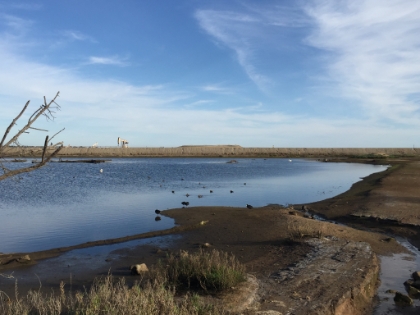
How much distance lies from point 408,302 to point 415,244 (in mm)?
5240

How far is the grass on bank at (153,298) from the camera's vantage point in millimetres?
4727

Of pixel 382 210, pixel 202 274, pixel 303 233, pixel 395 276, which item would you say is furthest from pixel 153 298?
pixel 382 210

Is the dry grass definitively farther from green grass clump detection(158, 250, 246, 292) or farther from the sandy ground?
green grass clump detection(158, 250, 246, 292)

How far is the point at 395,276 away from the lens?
8977 mm

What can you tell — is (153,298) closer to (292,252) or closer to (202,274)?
(202,274)

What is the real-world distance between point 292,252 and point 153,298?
5.78 metres

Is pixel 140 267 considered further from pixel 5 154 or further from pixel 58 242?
pixel 5 154

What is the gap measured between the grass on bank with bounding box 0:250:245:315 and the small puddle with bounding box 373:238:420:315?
9.39 feet

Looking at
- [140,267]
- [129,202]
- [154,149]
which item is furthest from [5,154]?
[154,149]

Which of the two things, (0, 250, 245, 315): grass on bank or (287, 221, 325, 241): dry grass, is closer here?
(0, 250, 245, 315): grass on bank

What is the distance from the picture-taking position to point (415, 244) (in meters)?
11.9

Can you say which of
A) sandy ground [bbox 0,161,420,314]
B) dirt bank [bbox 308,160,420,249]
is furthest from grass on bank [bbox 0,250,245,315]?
dirt bank [bbox 308,160,420,249]

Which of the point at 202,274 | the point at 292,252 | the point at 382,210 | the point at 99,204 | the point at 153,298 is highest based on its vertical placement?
the point at 153,298

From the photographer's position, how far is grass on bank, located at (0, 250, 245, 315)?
4727 mm
